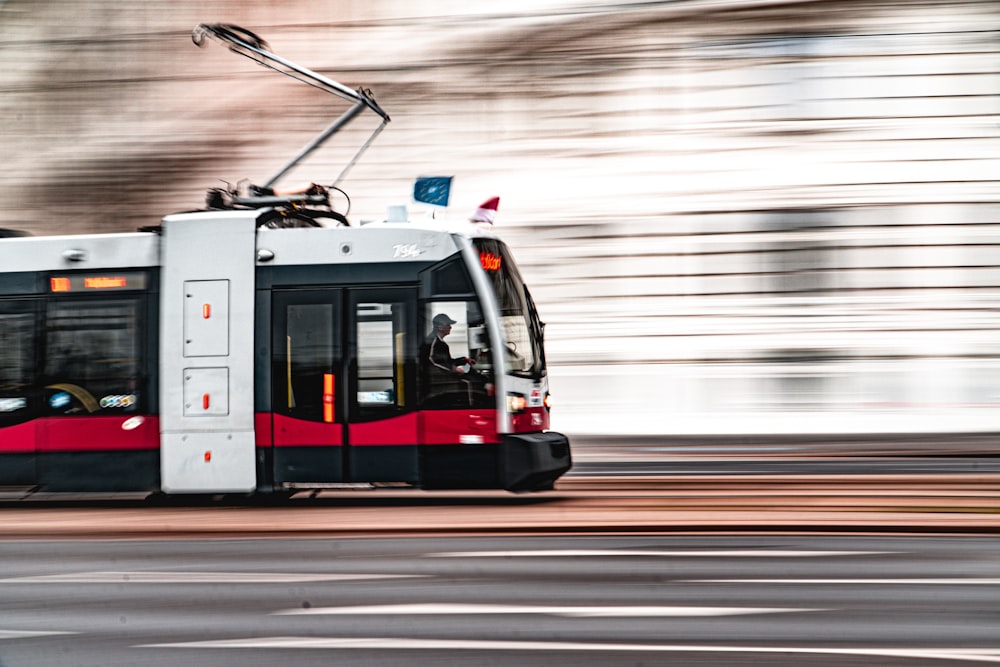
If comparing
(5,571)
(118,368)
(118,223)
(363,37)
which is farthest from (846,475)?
(118,223)

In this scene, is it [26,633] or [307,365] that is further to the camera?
[307,365]

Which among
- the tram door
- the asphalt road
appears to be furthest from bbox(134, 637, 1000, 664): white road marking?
the tram door

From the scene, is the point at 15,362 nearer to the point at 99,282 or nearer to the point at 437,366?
the point at 99,282

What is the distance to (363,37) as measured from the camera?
25.1m

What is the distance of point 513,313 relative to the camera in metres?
11.1

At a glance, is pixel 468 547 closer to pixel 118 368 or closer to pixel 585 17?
pixel 118 368

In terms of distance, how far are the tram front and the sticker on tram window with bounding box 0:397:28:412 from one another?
3856 millimetres

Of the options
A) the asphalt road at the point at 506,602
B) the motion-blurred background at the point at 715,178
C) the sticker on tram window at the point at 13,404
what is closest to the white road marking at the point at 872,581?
the asphalt road at the point at 506,602

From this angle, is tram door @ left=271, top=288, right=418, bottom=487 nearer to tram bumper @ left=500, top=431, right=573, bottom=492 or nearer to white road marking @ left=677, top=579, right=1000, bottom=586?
tram bumper @ left=500, top=431, right=573, bottom=492

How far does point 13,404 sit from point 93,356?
0.91m


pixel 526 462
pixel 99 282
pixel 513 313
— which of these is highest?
pixel 99 282

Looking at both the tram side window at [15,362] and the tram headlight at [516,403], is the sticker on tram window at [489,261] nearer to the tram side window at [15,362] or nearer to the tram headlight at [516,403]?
the tram headlight at [516,403]

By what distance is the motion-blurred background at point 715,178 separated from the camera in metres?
21.4

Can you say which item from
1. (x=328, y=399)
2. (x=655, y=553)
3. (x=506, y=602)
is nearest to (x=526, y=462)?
(x=328, y=399)
